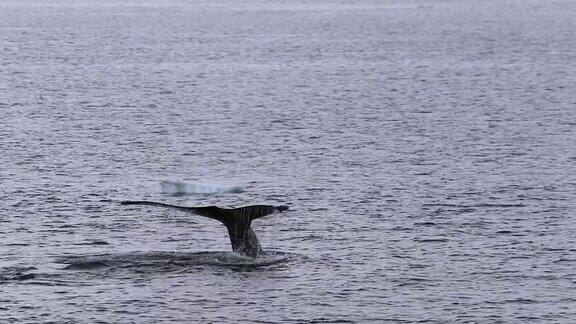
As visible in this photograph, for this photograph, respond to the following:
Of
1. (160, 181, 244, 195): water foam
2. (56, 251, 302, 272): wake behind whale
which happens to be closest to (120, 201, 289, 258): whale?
(56, 251, 302, 272): wake behind whale

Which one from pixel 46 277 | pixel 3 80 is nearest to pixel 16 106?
pixel 3 80

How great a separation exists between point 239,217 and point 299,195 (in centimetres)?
1553

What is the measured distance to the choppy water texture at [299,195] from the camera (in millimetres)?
36156

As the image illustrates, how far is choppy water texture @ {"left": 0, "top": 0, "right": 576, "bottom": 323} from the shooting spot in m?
36.2

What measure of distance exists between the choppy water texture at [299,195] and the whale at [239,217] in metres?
0.50

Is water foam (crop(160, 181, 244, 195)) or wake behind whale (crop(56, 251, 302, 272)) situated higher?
wake behind whale (crop(56, 251, 302, 272))

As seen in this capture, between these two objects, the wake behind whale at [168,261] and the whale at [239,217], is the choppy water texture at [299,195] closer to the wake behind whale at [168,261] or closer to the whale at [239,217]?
the wake behind whale at [168,261]

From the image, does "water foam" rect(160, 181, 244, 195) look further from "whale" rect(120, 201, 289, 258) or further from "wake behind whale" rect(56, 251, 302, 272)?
"whale" rect(120, 201, 289, 258)

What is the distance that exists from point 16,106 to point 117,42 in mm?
79460

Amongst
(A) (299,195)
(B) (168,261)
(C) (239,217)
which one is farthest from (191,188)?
(C) (239,217)

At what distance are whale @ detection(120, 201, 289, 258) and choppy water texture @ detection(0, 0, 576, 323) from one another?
0.50 m

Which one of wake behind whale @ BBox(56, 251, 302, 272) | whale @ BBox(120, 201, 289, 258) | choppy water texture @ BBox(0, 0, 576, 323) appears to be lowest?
choppy water texture @ BBox(0, 0, 576, 323)

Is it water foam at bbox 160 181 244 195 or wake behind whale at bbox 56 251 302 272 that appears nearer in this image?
wake behind whale at bbox 56 251 302 272

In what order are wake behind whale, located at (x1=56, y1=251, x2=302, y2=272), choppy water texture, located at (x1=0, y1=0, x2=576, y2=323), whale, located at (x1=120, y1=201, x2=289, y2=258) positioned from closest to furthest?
choppy water texture, located at (x1=0, y1=0, x2=576, y2=323)
whale, located at (x1=120, y1=201, x2=289, y2=258)
wake behind whale, located at (x1=56, y1=251, x2=302, y2=272)
